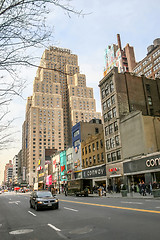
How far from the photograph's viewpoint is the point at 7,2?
5816 millimetres

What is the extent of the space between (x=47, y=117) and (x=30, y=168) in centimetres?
3727

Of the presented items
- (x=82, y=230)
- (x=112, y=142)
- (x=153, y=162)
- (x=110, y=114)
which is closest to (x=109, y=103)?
(x=110, y=114)

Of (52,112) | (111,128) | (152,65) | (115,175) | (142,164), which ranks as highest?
(152,65)

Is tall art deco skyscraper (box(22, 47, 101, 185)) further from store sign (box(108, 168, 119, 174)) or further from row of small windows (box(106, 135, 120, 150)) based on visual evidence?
store sign (box(108, 168, 119, 174))

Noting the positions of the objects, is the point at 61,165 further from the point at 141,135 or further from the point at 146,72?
the point at 146,72

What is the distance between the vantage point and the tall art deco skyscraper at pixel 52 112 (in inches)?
5827

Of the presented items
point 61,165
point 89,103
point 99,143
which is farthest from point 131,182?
point 89,103

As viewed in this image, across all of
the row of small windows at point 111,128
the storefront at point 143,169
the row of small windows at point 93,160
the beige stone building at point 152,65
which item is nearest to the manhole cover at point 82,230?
the storefront at point 143,169

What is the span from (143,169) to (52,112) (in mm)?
129323

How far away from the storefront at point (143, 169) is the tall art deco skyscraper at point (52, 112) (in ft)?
337

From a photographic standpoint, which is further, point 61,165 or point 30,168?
point 30,168

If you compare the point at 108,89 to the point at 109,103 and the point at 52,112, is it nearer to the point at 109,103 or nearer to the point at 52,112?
the point at 109,103

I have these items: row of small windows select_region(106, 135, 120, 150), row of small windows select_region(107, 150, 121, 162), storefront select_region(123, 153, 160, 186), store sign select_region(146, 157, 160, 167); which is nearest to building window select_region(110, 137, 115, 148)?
row of small windows select_region(106, 135, 120, 150)

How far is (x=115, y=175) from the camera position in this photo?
1689 inches
